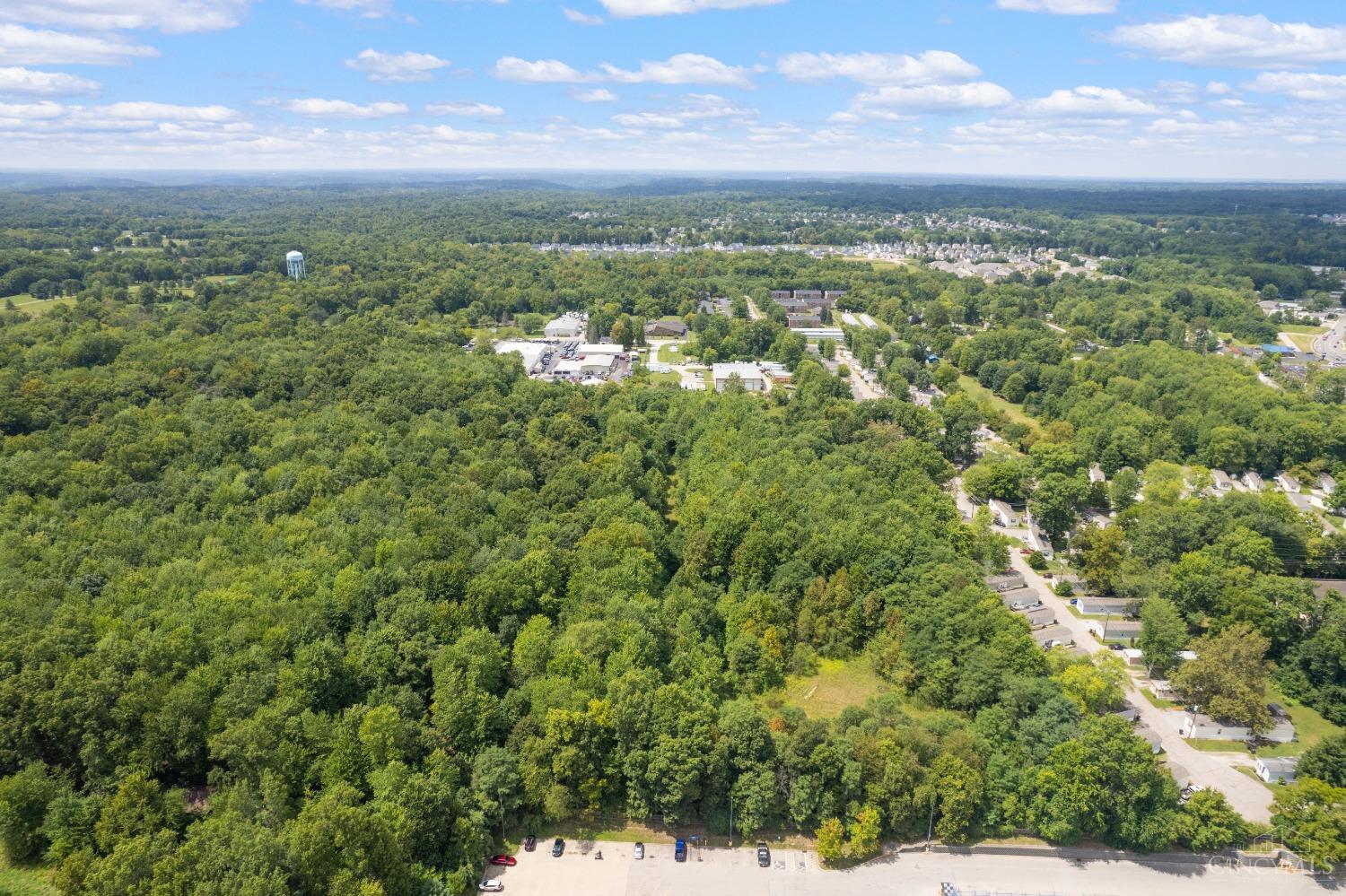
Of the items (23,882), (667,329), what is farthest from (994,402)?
(23,882)

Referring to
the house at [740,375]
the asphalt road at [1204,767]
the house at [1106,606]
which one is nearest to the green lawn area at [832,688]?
the asphalt road at [1204,767]

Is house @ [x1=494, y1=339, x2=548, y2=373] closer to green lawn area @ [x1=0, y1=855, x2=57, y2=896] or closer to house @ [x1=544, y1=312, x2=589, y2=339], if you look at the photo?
house @ [x1=544, y1=312, x2=589, y2=339]

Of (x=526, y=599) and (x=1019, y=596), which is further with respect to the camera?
(x=1019, y=596)

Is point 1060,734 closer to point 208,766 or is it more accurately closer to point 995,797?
point 995,797

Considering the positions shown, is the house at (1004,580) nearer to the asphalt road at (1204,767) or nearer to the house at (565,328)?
the asphalt road at (1204,767)

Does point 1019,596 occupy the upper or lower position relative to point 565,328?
lower

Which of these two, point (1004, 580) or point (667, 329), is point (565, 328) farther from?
point (1004, 580)

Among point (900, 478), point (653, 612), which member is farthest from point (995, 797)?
point (900, 478)
